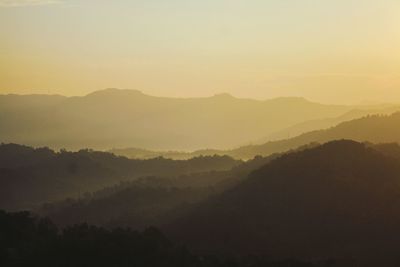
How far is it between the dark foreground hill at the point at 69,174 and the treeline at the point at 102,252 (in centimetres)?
7912

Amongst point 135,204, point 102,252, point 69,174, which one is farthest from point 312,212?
point 69,174

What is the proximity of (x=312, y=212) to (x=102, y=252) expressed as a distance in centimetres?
4355

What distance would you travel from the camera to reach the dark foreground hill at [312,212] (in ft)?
280

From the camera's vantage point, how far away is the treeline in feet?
203

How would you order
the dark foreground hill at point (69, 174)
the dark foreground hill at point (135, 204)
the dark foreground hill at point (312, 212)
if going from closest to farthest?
the dark foreground hill at point (312, 212)
the dark foreground hill at point (135, 204)
the dark foreground hill at point (69, 174)

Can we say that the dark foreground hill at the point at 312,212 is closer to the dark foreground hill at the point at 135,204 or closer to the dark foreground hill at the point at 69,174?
the dark foreground hill at the point at 135,204

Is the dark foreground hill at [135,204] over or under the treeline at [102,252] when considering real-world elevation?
over

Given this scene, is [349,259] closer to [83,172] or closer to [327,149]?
[327,149]

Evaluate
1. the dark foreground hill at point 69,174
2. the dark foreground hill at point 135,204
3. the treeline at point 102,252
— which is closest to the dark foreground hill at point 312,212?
the dark foreground hill at point 135,204

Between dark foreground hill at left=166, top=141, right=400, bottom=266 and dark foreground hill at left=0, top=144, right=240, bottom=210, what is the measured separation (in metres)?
60.5

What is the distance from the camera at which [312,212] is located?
9788cm

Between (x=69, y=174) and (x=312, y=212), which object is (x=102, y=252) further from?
(x=69, y=174)

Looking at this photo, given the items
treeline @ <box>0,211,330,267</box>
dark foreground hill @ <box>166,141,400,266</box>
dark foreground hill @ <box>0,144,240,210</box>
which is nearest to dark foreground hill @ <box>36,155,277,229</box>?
dark foreground hill @ <box>166,141,400,266</box>

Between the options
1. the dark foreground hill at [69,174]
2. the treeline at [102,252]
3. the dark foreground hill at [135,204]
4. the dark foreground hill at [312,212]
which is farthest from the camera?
the dark foreground hill at [69,174]
